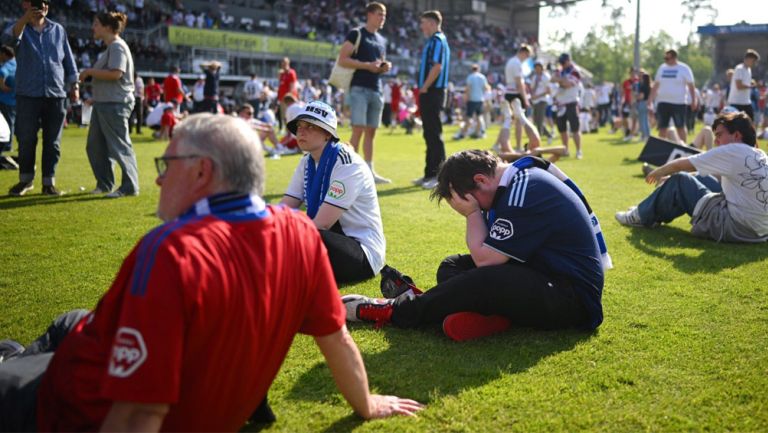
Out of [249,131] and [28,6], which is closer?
[249,131]

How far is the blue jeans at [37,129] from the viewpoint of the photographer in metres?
7.38

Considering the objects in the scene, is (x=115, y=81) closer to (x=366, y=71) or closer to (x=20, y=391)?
(x=366, y=71)

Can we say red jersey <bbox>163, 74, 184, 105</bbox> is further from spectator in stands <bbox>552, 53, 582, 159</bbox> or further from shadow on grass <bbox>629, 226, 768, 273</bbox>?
shadow on grass <bbox>629, 226, 768, 273</bbox>

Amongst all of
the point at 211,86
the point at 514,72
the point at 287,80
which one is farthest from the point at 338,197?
the point at 287,80

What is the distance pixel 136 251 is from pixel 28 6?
697 cm

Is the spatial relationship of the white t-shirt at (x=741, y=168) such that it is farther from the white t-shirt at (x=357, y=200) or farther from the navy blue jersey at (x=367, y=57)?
the navy blue jersey at (x=367, y=57)

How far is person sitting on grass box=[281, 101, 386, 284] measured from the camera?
4.31 meters

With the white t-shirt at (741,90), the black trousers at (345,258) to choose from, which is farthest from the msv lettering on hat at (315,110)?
the white t-shirt at (741,90)

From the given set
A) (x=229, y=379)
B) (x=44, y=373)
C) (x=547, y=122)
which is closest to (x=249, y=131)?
(x=229, y=379)

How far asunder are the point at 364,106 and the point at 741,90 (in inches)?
346

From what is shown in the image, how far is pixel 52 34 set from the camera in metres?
7.44

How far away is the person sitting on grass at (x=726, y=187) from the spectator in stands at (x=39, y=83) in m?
6.62

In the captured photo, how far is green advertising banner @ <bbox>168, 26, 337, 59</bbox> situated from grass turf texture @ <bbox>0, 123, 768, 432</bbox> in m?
24.8

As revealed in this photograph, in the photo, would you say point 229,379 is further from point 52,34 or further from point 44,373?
point 52,34
